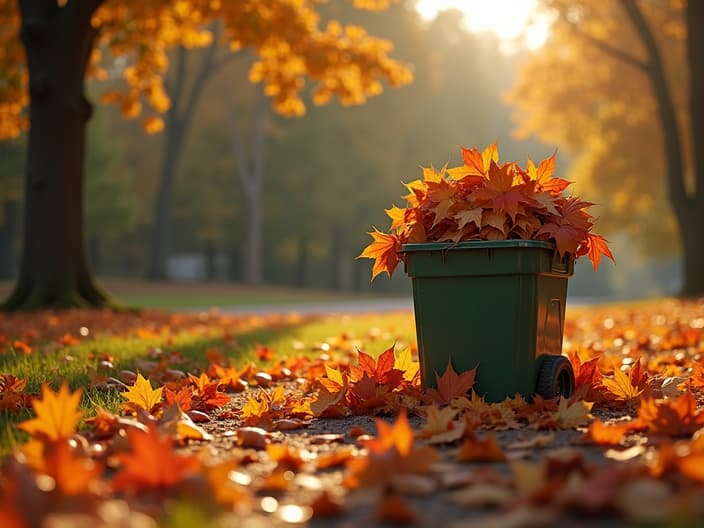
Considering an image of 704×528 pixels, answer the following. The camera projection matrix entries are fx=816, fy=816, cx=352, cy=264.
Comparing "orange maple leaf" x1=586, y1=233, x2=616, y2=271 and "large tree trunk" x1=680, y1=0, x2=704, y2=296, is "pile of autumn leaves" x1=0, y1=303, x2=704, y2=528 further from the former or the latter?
"large tree trunk" x1=680, y1=0, x2=704, y2=296

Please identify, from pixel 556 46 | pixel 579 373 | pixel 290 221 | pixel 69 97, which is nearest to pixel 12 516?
pixel 579 373

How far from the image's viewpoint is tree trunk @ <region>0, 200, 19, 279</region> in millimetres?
33500

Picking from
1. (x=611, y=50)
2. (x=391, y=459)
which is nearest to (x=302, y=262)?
(x=611, y=50)

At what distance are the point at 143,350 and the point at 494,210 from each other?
146 inches

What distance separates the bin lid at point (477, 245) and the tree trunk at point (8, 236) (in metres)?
32.3

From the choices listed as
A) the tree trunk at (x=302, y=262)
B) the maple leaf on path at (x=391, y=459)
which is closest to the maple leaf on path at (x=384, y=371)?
the maple leaf on path at (x=391, y=459)

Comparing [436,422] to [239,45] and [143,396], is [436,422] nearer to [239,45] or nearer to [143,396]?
[143,396]

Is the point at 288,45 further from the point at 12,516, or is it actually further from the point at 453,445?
the point at 12,516

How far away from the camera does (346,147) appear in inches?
1476

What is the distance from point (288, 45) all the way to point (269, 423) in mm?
11731

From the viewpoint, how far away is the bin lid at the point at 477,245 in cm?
391

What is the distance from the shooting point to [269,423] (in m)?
3.63

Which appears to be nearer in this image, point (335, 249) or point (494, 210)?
point (494, 210)

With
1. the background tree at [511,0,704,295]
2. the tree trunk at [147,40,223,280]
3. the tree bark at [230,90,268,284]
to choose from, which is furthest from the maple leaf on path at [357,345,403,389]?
the tree bark at [230,90,268,284]
